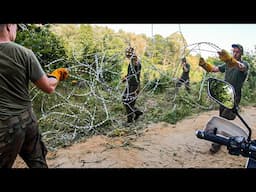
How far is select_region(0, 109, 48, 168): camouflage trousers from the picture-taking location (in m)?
1.78

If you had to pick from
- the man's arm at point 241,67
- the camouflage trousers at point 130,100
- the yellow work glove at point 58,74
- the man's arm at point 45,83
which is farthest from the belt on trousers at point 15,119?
Result: the man's arm at point 241,67

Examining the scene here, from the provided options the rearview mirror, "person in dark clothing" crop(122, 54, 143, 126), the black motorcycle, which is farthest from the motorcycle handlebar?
"person in dark clothing" crop(122, 54, 143, 126)

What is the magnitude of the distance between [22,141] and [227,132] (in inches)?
48.0

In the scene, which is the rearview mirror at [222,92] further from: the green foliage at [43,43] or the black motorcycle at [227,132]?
the green foliage at [43,43]

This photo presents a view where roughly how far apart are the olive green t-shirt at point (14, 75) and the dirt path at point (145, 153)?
1.30 meters

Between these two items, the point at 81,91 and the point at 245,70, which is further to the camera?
the point at 81,91

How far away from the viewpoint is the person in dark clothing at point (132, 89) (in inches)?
155
